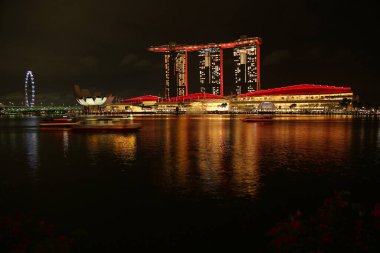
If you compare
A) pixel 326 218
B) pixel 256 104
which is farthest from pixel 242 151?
pixel 256 104

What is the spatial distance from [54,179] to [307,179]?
10.4m

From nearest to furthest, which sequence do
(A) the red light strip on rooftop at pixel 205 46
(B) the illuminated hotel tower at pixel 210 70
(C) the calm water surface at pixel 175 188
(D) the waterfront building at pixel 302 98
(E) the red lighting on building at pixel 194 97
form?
(C) the calm water surface at pixel 175 188, (D) the waterfront building at pixel 302 98, (A) the red light strip on rooftop at pixel 205 46, (E) the red lighting on building at pixel 194 97, (B) the illuminated hotel tower at pixel 210 70

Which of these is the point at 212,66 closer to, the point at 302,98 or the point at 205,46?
the point at 205,46

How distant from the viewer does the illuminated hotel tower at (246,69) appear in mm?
155125

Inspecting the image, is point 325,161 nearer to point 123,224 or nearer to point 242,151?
point 242,151

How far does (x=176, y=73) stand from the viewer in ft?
577

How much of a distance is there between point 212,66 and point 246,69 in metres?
17.4

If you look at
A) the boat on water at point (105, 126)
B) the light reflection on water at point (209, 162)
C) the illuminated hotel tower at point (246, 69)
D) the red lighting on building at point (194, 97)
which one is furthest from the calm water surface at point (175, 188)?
the illuminated hotel tower at point (246, 69)

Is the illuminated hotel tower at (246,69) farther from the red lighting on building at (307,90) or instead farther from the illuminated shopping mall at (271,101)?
the red lighting on building at (307,90)

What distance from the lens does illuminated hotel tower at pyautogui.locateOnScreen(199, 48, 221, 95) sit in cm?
16650

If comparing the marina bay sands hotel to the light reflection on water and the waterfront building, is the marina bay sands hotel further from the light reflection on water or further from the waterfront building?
the light reflection on water

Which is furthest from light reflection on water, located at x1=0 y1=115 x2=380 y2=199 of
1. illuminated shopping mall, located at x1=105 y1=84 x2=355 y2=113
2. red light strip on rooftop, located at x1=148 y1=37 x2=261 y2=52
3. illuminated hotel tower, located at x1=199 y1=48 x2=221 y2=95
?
illuminated hotel tower, located at x1=199 y1=48 x2=221 y2=95

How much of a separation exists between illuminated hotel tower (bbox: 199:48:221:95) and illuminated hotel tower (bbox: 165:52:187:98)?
8311 millimetres

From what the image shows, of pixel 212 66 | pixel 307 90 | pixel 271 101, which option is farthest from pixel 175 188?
pixel 212 66
